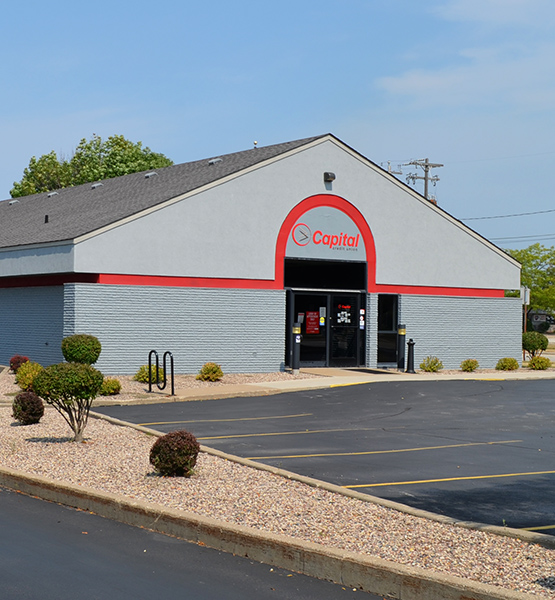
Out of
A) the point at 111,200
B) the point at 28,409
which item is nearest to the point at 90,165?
the point at 111,200

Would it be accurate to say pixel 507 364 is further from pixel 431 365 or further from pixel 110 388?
pixel 110 388

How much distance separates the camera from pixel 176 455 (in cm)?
1084

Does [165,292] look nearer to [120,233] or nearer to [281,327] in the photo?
[120,233]

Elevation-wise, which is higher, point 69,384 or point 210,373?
point 69,384

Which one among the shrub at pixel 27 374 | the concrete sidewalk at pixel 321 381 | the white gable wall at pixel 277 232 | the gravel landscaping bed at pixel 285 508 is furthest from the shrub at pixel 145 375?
the gravel landscaping bed at pixel 285 508

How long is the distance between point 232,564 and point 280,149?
2336 cm

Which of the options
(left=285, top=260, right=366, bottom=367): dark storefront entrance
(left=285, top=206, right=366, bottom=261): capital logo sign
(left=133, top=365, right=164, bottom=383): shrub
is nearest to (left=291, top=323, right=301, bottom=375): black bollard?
(left=285, top=260, right=366, bottom=367): dark storefront entrance

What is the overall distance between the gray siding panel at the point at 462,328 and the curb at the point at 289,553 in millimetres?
22540

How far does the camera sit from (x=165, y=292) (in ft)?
85.9

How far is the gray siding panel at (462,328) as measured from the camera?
3159 centimetres

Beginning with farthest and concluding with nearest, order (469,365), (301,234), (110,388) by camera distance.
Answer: (469,365) → (301,234) → (110,388)

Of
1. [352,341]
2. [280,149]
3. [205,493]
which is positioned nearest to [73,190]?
[280,149]

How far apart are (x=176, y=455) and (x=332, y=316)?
1970cm

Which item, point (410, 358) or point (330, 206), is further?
point (330, 206)
